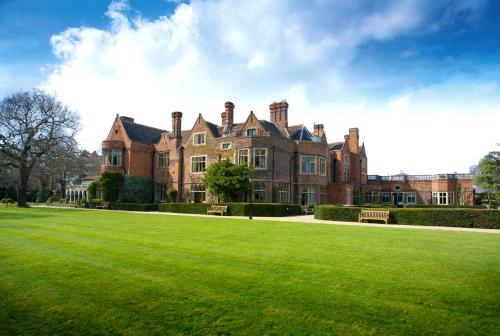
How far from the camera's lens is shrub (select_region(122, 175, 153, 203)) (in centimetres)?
4069

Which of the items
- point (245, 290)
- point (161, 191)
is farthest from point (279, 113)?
point (245, 290)

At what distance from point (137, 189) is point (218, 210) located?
59.7ft

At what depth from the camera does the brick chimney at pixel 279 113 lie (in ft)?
127

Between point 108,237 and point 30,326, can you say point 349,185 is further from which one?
point 30,326

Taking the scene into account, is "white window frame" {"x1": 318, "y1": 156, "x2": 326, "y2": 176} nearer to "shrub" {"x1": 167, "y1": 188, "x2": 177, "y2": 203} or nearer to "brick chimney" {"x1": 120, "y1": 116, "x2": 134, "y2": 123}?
"shrub" {"x1": 167, "y1": 188, "x2": 177, "y2": 203}

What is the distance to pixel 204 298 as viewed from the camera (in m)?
5.08

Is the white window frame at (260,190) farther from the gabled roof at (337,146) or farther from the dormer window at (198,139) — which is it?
the gabled roof at (337,146)

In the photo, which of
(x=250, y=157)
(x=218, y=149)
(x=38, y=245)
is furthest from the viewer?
(x=218, y=149)

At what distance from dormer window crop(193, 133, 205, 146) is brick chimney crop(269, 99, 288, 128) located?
857 cm

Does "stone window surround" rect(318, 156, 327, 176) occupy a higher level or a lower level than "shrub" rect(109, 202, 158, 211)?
higher

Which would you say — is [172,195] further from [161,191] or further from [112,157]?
[112,157]

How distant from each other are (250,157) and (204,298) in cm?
2762

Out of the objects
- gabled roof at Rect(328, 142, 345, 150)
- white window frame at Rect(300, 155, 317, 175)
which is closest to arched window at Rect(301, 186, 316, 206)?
white window frame at Rect(300, 155, 317, 175)

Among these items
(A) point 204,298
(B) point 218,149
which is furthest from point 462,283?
(B) point 218,149
